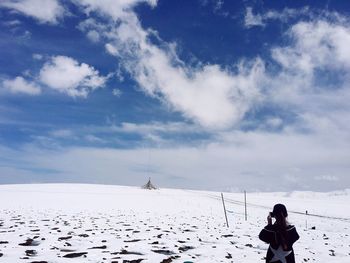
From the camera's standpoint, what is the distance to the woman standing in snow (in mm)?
7848

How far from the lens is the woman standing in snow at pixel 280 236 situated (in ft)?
25.7

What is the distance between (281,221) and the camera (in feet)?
25.9

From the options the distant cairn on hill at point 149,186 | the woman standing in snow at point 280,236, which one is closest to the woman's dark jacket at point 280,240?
the woman standing in snow at point 280,236

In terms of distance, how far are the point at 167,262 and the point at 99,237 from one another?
257 inches

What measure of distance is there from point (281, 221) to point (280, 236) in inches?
14.0

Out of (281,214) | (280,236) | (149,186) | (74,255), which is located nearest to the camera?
(281,214)

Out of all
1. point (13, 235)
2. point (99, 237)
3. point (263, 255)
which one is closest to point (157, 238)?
point (99, 237)

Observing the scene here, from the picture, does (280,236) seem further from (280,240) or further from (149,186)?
(149,186)

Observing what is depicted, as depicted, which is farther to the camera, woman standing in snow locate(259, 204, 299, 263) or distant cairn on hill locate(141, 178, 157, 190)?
distant cairn on hill locate(141, 178, 157, 190)

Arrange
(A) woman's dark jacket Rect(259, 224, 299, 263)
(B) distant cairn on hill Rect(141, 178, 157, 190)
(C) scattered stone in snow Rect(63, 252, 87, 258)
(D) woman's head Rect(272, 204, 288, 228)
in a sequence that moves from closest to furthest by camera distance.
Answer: (D) woman's head Rect(272, 204, 288, 228)
(A) woman's dark jacket Rect(259, 224, 299, 263)
(C) scattered stone in snow Rect(63, 252, 87, 258)
(B) distant cairn on hill Rect(141, 178, 157, 190)

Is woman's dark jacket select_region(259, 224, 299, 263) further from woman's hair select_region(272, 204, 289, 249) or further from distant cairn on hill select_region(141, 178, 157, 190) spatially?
distant cairn on hill select_region(141, 178, 157, 190)

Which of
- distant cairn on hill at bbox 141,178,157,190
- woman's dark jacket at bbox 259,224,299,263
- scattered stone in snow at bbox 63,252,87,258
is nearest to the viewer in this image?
woman's dark jacket at bbox 259,224,299,263

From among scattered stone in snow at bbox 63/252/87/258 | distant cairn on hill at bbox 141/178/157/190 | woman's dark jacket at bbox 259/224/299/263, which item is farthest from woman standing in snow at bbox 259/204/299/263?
distant cairn on hill at bbox 141/178/157/190

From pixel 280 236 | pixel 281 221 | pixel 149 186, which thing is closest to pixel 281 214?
pixel 281 221
